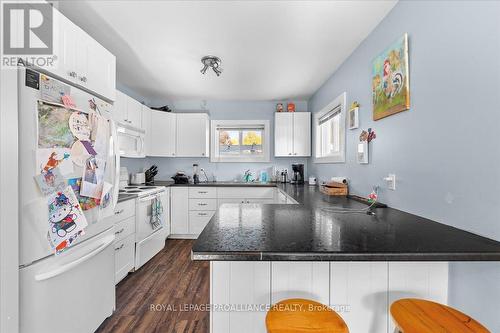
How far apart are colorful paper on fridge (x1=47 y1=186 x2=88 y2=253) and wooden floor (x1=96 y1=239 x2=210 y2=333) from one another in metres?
0.90

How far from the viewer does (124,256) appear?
225cm

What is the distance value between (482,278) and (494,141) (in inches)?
24.1

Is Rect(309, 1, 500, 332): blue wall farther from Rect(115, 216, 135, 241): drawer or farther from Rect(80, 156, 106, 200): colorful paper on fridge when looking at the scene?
Rect(115, 216, 135, 241): drawer

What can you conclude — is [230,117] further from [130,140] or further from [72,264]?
[72,264]

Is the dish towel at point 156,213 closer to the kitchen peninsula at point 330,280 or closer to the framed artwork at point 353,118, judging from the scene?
the kitchen peninsula at point 330,280

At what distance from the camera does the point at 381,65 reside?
5.39ft

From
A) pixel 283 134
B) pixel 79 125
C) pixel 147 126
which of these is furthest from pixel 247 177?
pixel 79 125

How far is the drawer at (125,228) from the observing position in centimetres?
214

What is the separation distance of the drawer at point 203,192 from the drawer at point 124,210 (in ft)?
3.76

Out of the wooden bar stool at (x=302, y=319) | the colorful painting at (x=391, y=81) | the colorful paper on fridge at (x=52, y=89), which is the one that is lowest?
the wooden bar stool at (x=302, y=319)

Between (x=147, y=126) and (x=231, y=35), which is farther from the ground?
(x=231, y=35)

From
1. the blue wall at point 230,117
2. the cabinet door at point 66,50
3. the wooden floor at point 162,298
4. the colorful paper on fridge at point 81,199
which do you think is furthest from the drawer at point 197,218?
the cabinet door at point 66,50

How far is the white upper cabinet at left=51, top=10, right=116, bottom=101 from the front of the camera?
1244mm

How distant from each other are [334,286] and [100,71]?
2061mm
